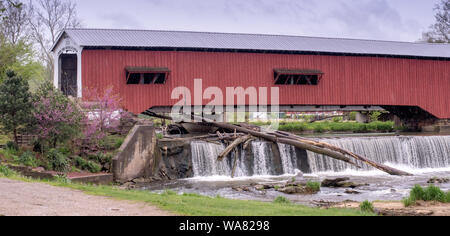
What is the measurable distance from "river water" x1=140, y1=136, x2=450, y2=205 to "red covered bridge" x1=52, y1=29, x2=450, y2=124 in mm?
6031

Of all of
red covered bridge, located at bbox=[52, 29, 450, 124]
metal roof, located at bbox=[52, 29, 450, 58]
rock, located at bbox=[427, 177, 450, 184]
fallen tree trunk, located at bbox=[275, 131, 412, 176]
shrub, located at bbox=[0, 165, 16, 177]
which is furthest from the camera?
metal roof, located at bbox=[52, 29, 450, 58]

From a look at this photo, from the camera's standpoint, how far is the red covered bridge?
1014 inches

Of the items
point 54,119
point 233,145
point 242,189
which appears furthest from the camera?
point 233,145

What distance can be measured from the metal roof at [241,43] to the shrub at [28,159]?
950cm

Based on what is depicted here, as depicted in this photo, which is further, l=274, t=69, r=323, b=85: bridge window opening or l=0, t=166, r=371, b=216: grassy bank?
l=274, t=69, r=323, b=85: bridge window opening

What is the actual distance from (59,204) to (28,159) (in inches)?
324

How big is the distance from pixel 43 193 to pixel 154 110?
1713 cm

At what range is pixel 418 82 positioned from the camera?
1231 inches

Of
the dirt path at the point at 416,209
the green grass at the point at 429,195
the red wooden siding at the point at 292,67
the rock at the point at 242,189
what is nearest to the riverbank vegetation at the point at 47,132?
the rock at the point at 242,189

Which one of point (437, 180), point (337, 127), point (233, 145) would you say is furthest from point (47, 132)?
point (337, 127)

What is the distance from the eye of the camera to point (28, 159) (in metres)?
16.5

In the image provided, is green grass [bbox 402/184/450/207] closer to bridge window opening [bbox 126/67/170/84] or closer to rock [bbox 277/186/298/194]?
rock [bbox 277/186/298/194]

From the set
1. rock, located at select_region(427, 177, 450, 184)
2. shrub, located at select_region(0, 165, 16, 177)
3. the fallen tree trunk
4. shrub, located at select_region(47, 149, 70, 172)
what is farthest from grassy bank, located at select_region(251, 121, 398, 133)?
shrub, located at select_region(0, 165, 16, 177)

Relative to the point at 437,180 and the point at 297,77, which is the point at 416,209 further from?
A: the point at 297,77
